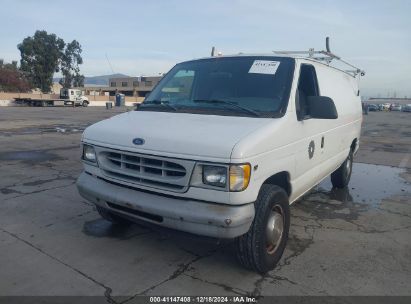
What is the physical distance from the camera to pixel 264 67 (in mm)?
4312

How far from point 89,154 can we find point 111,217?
3.02 ft

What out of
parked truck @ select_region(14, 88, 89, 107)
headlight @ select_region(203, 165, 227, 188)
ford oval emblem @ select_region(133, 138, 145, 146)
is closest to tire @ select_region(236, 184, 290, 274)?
headlight @ select_region(203, 165, 227, 188)

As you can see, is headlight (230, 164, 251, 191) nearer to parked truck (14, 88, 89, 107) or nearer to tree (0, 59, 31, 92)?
parked truck (14, 88, 89, 107)

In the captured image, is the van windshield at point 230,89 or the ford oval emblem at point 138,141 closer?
the ford oval emblem at point 138,141

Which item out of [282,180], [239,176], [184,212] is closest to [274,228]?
[282,180]

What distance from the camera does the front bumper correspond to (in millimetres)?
3094

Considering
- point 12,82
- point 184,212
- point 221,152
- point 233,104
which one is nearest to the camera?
point 221,152

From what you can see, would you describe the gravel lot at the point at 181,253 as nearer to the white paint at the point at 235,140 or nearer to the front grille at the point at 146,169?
the front grille at the point at 146,169

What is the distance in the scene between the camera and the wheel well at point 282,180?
151 inches

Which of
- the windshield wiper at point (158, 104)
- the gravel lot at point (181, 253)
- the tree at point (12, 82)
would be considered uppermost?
the tree at point (12, 82)

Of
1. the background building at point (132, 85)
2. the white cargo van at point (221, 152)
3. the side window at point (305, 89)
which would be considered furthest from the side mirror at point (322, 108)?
the background building at point (132, 85)

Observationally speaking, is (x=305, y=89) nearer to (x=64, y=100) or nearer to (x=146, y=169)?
(x=146, y=169)

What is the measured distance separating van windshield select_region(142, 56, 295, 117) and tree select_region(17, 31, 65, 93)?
76.1 metres

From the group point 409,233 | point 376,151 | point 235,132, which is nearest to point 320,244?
point 409,233
